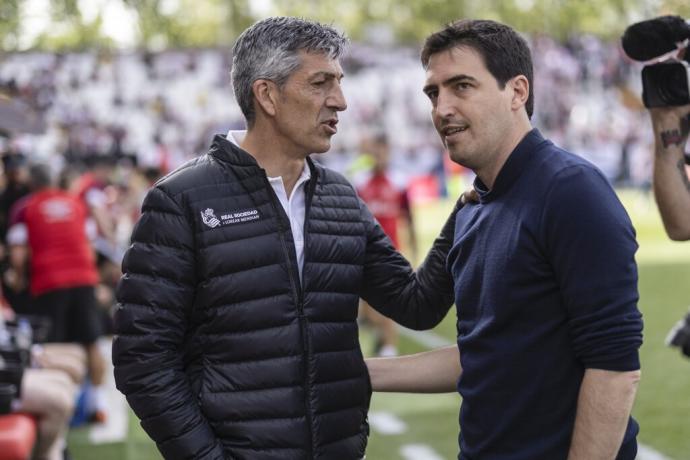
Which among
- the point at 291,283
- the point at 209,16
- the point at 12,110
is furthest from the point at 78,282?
the point at 209,16

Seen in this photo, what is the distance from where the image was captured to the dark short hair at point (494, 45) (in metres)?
2.73

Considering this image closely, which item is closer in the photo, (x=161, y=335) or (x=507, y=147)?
(x=507, y=147)

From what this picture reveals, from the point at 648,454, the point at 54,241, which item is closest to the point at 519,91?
the point at 648,454

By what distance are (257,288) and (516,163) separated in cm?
81

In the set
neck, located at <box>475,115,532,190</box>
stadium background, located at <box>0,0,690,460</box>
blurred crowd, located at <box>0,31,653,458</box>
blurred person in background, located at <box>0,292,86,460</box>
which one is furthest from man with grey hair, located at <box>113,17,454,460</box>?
blurred crowd, located at <box>0,31,653,458</box>

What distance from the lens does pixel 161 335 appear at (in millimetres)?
2879

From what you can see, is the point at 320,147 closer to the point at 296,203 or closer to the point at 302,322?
the point at 296,203

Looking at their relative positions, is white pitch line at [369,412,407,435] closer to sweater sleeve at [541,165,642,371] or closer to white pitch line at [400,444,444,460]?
white pitch line at [400,444,444,460]

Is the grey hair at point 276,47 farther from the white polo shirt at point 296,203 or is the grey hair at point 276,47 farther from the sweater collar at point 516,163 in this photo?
the sweater collar at point 516,163

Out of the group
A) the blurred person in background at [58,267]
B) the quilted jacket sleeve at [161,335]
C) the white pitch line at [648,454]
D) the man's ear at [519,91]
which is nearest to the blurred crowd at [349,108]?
the blurred person in background at [58,267]

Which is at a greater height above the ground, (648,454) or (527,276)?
(527,276)

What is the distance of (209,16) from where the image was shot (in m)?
70.4

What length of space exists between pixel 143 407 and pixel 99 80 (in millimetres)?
35316

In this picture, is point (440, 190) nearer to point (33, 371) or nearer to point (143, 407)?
point (33, 371)
